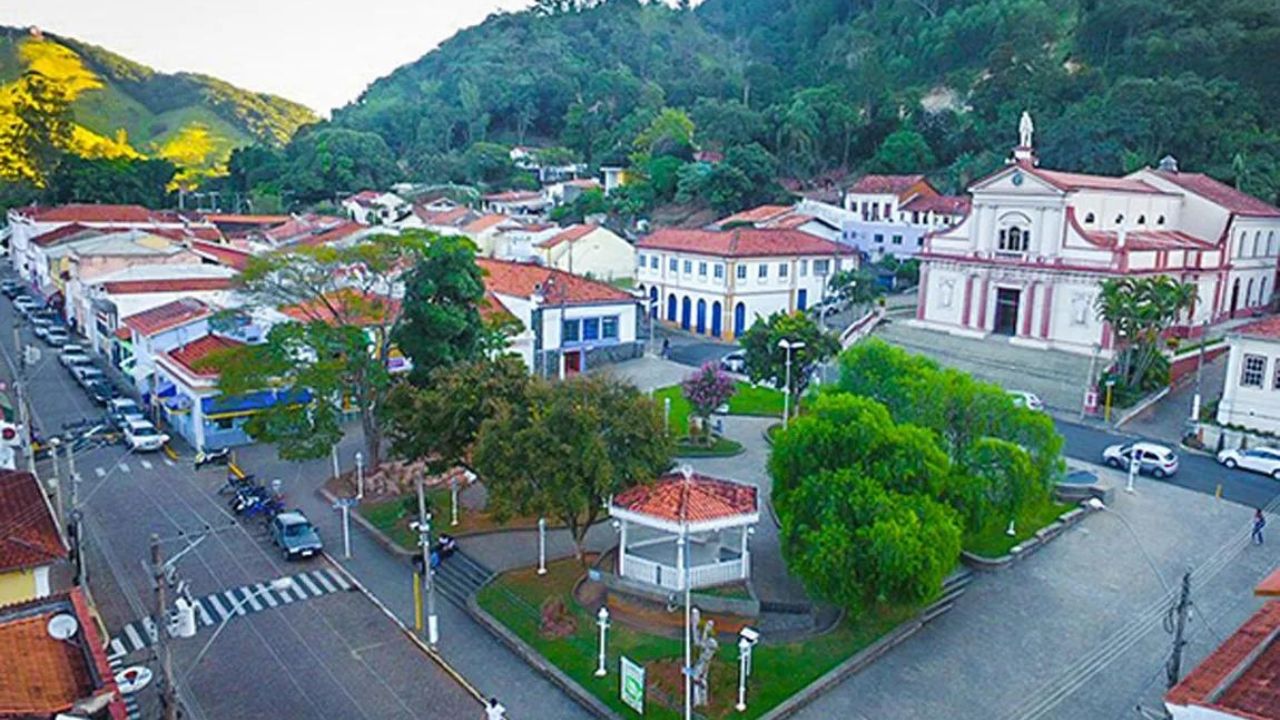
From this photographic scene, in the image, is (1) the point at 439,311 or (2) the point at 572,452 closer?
(2) the point at 572,452

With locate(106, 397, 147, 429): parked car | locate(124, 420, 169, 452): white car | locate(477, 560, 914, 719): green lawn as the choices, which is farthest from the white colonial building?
locate(106, 397, 147, 429): parked car

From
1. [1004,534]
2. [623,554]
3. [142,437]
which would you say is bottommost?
[142,437]

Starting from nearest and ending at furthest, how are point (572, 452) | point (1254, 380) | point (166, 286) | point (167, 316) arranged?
point (572, 452) < point (1254, 380) < point (167, 316) < point (166, 286)

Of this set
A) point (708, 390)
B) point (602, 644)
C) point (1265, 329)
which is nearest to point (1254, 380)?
point (1265, 329)

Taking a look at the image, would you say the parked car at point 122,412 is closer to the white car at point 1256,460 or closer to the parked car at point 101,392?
the parked car at point 101,392

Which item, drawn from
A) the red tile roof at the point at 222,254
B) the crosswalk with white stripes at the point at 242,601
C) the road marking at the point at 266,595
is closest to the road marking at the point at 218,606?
the crosswalk with white stripes at the point at 242,601

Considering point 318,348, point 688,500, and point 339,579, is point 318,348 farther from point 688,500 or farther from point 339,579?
point 688,500

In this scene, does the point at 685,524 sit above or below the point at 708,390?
below
